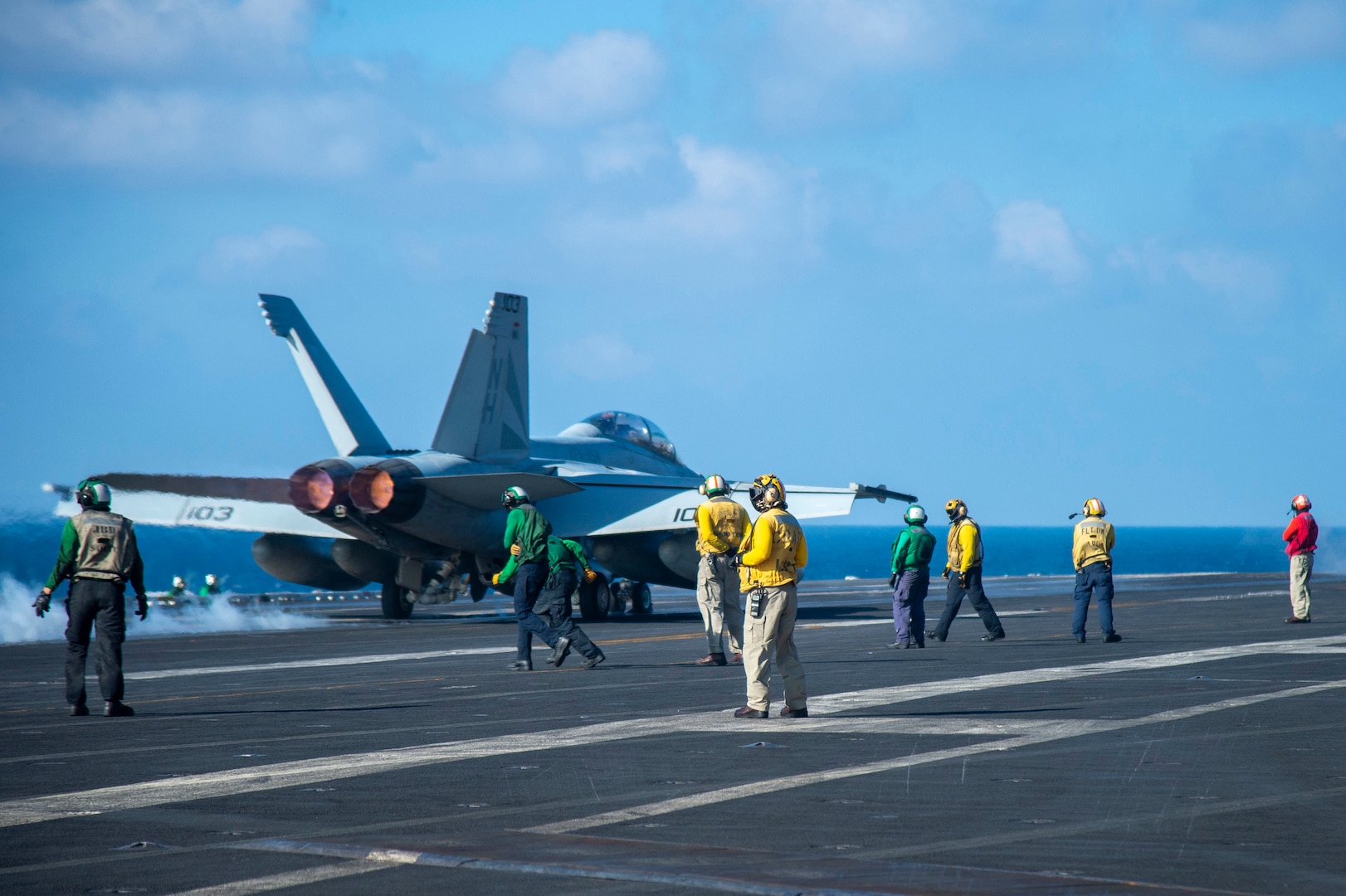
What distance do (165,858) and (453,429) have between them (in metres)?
20.3

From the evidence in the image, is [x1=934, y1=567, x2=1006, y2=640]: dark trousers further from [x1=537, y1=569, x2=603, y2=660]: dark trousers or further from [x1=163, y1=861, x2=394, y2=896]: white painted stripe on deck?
[x1=163, y1=861, x2=394, y2=896]: white painted stripe on deck

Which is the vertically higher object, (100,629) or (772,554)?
(772,554)

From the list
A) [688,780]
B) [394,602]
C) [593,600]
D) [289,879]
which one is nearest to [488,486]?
[593,600]

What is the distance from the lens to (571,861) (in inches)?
248

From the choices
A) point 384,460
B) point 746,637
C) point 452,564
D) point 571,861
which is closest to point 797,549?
point 746,637

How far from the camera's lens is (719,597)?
16.6 metres

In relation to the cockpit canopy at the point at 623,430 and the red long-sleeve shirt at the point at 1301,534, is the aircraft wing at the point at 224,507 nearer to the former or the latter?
the cockpit canopy at the point at 623,430

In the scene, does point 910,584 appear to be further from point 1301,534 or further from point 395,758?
point 395,758

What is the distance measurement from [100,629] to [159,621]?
685 inches

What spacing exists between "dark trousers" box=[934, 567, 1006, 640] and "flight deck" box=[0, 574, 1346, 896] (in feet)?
8.50

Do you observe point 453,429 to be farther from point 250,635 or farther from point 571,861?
point 571,861

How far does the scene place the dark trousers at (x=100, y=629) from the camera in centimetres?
1213

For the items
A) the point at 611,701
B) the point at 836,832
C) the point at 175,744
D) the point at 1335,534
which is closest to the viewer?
the point at 836,832

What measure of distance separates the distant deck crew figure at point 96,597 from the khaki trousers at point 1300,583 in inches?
708
